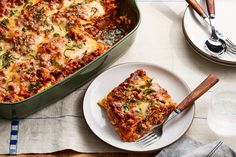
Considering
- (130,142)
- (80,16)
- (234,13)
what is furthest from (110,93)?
(234,13)

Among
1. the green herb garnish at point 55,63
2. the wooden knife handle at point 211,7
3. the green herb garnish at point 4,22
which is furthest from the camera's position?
the wooden knife handle at point 211,7

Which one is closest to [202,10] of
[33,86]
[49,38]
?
[49,38]

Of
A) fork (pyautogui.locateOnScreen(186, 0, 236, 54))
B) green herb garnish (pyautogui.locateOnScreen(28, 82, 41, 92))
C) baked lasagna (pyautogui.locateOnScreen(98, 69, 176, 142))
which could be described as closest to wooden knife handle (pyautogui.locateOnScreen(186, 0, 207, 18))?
fork (pyautogui.locateOnScreen(186, 0, 236, 54))

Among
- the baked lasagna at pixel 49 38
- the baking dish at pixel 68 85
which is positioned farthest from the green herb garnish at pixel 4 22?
the baking dish at pixel 68 85

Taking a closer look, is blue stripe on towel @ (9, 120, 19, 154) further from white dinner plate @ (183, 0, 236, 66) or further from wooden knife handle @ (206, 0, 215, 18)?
wooden knife handle @ (206, 0, 215, 18)

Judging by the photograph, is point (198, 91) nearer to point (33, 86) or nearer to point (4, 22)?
point (33, 86)

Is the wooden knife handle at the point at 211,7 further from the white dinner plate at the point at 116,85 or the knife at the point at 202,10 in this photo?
the white dinner plate at the point at 116,85
